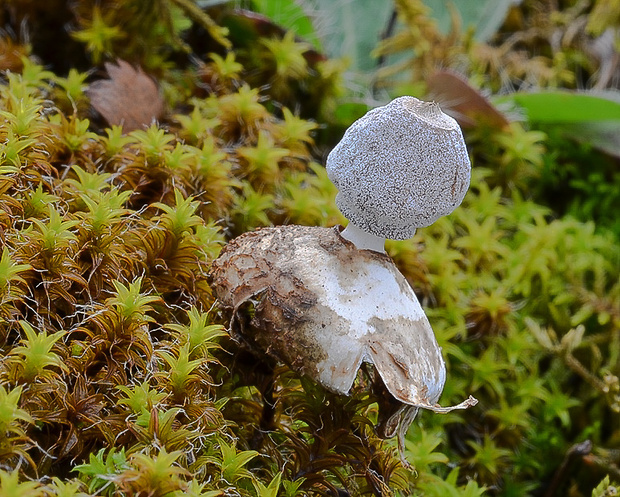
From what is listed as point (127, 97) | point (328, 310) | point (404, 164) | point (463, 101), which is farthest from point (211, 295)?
point (463, 101)

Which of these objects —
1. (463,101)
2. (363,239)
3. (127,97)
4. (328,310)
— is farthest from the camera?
(463,101)

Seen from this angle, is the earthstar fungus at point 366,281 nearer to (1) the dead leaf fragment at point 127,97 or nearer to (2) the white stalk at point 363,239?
(2) the white stalk at point 363,239

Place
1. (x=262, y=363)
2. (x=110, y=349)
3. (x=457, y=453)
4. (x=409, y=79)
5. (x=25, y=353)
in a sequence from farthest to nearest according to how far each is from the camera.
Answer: (x=409, y=79), (x=457, y=453), (x=262, y=363), (x=110, y=349), (x=25, y=353)

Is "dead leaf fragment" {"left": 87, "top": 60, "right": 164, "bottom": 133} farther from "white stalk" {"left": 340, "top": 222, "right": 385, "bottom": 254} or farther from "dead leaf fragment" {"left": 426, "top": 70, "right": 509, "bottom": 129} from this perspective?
"dead leaf fragment" {"left": 426, "top": 70, "right": 509, "bottom": 129}

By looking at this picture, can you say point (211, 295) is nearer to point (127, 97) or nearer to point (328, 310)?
point (328, 310)

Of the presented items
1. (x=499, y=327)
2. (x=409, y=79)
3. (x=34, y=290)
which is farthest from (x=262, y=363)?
(x=409, y=79)

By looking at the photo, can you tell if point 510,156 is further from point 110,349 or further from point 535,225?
point 110,349

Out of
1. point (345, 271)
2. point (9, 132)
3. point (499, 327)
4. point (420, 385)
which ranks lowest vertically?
point (499, 327)
